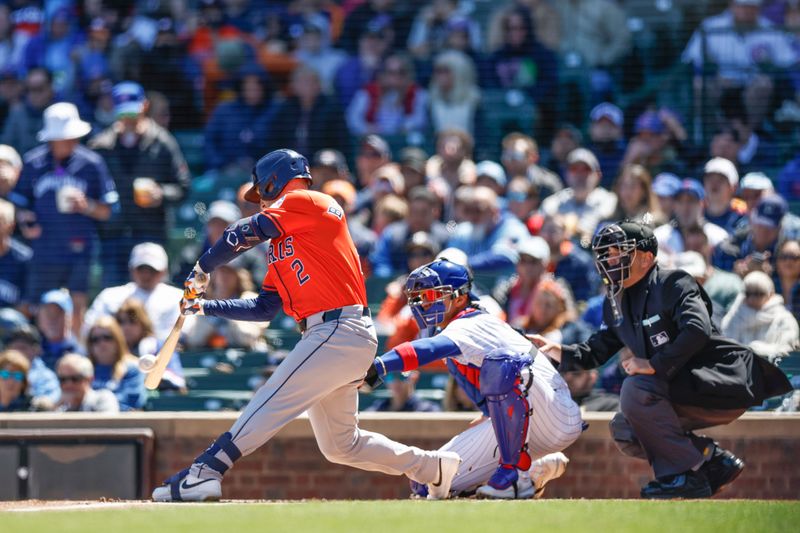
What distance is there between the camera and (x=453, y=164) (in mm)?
12266

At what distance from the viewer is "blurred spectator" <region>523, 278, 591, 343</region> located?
968 cm

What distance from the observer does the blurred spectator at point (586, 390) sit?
8961 mm

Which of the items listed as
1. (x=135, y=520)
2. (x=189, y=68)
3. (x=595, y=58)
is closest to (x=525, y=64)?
(x=595, y=58)

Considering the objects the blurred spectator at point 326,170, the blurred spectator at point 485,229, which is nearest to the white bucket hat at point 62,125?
the blurred spectator at point 326,170

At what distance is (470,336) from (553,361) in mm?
825

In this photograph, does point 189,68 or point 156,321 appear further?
point 189,68

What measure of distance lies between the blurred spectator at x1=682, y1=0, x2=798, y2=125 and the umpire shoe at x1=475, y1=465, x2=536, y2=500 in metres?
5.95

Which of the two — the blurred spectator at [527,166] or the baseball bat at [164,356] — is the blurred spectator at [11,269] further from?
the baseball bat at [164,356]

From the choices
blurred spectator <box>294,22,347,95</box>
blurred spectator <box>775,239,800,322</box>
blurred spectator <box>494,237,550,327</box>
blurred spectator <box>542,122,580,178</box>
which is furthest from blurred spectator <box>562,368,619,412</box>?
blurred spectator <box>294,22,347,95</box>

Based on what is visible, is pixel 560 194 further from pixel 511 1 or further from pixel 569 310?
pixel 511 1

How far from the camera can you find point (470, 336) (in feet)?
24.2

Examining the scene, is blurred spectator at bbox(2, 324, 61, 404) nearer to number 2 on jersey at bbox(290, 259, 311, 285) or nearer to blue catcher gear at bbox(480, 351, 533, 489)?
number 2 on jersey at bbox(290, 259, 311, 285)

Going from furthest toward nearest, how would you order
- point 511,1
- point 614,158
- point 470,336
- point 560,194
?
point 511,1 → point 614,158 → point 560,194 → point 470,336

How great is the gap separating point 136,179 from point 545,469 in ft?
19.0
